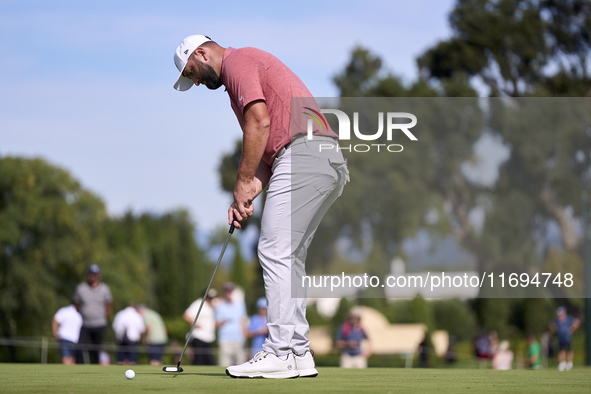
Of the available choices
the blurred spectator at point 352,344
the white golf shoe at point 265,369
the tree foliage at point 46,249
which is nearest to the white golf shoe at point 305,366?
the white golf shoe at point 265,369

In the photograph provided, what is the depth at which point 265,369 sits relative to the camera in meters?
4.61

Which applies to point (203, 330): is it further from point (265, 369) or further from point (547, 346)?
point (547, 346)

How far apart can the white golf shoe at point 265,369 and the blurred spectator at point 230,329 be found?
8.47 m

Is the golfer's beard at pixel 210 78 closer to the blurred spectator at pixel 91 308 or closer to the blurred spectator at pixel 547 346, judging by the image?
the blurred spectator at pixel 91 308

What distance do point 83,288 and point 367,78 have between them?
25.6 meters

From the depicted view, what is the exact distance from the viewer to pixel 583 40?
33125 mm

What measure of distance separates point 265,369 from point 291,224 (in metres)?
0.86

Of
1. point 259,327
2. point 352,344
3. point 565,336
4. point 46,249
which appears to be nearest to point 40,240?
point 46,249

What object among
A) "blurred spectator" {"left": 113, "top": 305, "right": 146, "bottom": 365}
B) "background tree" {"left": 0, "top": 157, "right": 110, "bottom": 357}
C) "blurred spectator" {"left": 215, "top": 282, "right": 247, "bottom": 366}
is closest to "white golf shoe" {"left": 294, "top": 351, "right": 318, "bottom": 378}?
"blurred spectator" {"left": 215, "top": 282, "right": 247, "bottom": 366}

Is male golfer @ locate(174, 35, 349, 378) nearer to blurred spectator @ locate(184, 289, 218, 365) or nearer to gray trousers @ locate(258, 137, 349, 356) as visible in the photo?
gray trousers @ locate(258, 137, 349, 356)

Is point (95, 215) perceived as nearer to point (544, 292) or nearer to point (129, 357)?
point (544, 292)

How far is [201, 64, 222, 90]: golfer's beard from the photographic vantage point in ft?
16.2

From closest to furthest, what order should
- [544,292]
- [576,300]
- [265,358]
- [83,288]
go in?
[265,358]
[83,288]
[576,300]
[544,292]

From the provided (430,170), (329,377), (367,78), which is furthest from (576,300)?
(329,377)
